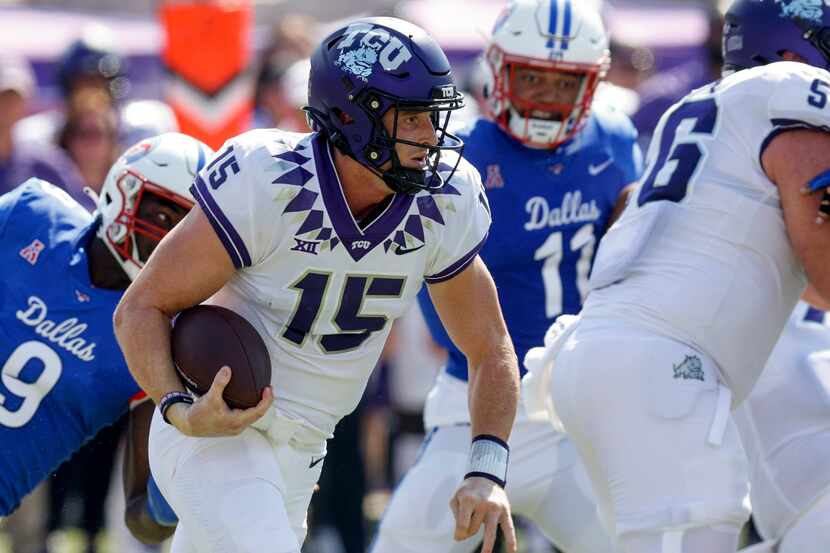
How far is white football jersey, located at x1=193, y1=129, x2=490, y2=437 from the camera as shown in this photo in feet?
12.3

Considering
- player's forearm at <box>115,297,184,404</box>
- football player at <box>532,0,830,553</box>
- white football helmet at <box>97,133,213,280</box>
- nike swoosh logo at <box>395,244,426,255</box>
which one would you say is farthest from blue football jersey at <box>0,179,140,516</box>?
football player at <box>532,0,830,553</box>

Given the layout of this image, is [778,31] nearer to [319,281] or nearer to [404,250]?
[404,250]

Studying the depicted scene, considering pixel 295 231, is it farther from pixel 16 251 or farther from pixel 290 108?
pixel 290 108

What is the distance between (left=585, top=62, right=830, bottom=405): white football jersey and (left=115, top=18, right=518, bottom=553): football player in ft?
1.40

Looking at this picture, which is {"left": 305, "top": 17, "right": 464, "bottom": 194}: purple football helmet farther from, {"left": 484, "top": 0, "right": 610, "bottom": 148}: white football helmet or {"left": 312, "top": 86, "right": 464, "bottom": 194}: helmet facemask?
{"left": 484, "top": 0, "right": 610, "bottom": 148}: white football helmet

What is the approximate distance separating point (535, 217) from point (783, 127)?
1311 mm

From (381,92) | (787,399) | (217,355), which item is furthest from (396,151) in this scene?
(787,399)

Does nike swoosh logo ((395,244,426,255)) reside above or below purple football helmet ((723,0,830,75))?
below

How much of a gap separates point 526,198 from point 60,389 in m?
1.63

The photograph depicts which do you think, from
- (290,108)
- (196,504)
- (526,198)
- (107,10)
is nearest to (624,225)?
(526,198)

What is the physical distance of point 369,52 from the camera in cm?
388

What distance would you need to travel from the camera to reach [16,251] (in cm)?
449

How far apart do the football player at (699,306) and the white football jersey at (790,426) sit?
0.55m

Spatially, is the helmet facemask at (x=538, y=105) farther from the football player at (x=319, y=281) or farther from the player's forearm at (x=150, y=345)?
the player's forearm at (x=150, y=345)
